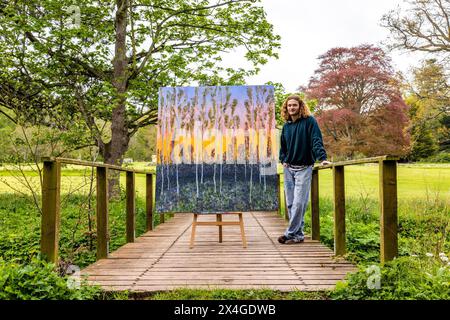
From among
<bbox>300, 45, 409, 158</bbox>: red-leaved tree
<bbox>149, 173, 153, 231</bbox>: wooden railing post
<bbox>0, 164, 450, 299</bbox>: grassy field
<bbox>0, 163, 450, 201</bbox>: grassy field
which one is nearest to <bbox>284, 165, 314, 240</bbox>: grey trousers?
<bbox>0, 164, 450, 299</bbox>: grassy field

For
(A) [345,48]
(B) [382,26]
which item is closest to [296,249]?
(B) [382,26]

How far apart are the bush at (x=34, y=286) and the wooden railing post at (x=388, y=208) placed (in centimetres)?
211

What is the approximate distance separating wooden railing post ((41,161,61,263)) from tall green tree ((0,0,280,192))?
679 cm

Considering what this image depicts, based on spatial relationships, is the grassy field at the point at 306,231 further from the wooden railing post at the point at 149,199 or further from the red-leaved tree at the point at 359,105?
the red-leaved tree at the point at 359,105

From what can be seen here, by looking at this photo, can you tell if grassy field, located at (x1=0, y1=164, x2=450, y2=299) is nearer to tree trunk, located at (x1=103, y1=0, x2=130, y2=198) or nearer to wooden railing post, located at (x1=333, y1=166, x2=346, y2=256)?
wooden railing post, located at (x1=333, y1=166, x2=346, y2=256)

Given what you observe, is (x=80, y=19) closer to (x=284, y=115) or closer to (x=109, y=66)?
(x=109, y=66)

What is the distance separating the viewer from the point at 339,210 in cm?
459

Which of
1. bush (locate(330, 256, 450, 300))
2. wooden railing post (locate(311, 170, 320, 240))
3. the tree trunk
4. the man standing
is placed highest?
the tree trunk

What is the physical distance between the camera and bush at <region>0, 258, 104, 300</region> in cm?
282

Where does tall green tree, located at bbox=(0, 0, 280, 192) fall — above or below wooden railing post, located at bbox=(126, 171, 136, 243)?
above

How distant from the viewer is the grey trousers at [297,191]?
16.5 feet

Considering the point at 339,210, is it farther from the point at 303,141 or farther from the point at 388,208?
the point at 388,208

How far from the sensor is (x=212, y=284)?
11.4 feet
